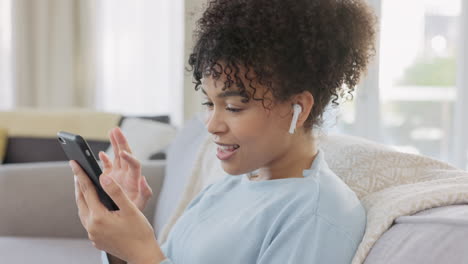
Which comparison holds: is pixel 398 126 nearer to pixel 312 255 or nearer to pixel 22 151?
pixel 22 151

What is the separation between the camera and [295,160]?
0.96 m

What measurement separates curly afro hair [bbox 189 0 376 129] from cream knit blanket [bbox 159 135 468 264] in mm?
176

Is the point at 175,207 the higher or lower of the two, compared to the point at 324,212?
lower

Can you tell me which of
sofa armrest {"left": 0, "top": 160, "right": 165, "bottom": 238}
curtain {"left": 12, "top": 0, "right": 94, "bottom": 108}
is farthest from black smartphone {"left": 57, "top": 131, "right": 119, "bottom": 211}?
curtain {"left": 12, "top": 0, "right": 94, "bottom": 108}

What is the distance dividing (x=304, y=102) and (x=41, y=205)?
4.65ft

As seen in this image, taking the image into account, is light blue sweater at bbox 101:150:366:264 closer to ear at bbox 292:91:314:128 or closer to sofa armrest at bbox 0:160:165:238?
ear at bbox 292:91:314:128

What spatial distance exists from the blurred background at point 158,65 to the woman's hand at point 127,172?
9.13 feet

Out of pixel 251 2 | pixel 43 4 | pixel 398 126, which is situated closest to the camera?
pixel 251 2

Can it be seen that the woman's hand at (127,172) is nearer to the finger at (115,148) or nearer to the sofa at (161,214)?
the finger at (115,148)

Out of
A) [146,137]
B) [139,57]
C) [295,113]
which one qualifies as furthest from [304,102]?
[139,57]

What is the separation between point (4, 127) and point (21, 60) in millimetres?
1620

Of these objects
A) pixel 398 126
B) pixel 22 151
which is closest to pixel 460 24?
pixel 398 126

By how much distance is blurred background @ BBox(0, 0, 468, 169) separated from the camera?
12.9 ft

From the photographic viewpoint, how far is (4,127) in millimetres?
3203
